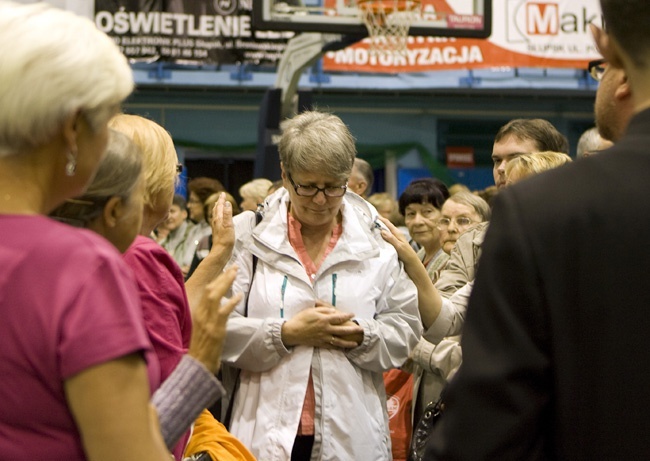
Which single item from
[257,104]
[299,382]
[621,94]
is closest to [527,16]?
[257,104]

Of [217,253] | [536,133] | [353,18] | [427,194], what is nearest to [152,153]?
[217,253]

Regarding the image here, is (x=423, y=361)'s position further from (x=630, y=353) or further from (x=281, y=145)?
(x=630, y=353)

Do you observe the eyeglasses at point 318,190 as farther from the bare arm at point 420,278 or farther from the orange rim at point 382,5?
the orange rim at point 382,5

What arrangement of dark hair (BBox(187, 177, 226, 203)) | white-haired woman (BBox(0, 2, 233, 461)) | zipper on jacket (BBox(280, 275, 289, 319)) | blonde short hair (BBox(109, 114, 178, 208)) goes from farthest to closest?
dark hair (BBox(187, 177, 226, 203)) → zipper on jacket (BBox(280, 275, 289, 319)) → blonde short hair (BBox(109, 114, 178, 208)) → white-haired woman (BBox(0, 2, 233, 461))

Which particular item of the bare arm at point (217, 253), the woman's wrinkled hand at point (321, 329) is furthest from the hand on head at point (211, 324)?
the woman's wrinkled hand at point (321, 329)

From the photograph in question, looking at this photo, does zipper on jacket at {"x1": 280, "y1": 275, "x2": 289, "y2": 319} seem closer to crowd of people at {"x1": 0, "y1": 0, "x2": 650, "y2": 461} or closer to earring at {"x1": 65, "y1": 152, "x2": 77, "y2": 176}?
crowd of people at {"x1": 0, "y1": 0, "x2": 650, "y2": 461}

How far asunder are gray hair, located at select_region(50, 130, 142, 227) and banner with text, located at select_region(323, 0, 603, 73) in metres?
10.1

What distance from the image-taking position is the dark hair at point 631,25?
4.68 ft

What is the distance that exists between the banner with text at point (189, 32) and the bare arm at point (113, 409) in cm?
1039

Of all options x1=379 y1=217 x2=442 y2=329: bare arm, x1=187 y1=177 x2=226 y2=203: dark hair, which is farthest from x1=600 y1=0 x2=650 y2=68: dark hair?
x1=187 y1=177 x2=226 y2=203: dark hair

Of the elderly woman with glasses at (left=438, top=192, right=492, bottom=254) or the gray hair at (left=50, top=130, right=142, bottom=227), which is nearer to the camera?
the gray hair at (left=50, top=130, right=142, bottom=227)

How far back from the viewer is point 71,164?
151 centimetres

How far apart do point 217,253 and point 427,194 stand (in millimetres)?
2770

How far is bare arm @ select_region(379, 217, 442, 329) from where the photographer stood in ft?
11.2
